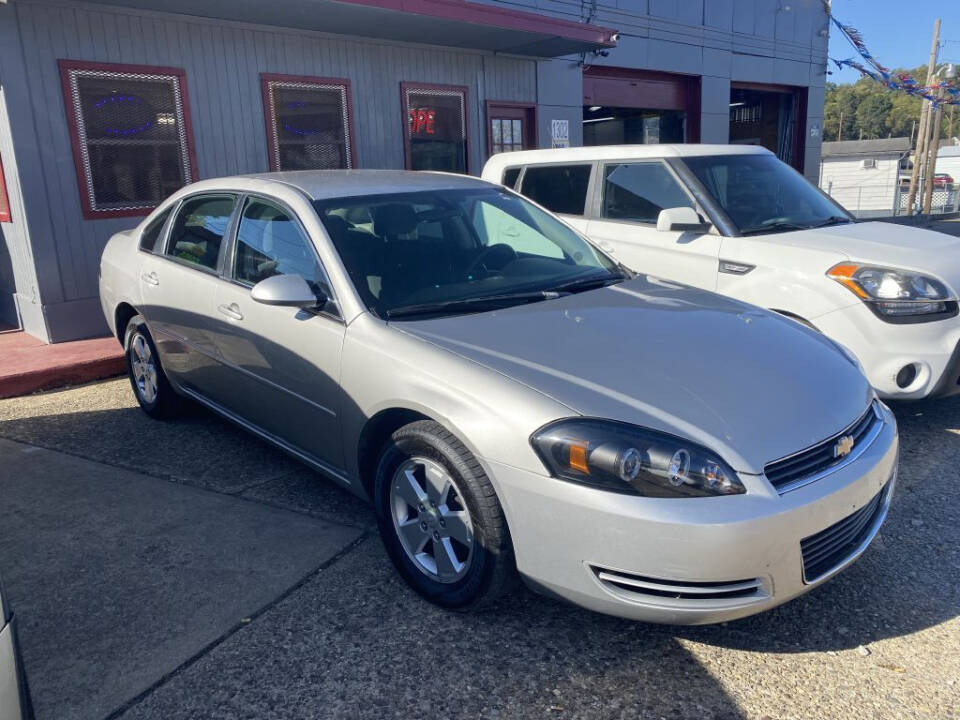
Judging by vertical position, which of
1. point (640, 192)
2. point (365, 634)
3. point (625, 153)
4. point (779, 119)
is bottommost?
point (365, 634)

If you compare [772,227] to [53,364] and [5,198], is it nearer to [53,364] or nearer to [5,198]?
[53,364]

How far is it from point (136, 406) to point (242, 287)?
2291 mm

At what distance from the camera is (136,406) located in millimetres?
5684

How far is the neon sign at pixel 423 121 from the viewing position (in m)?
10.0

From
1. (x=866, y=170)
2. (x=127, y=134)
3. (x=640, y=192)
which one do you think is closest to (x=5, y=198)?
(x=127, y=134)

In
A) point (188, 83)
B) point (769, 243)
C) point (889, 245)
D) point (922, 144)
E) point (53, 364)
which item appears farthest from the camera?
point (922, 144)

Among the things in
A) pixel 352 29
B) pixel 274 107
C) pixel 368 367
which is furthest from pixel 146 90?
pixel 368 367

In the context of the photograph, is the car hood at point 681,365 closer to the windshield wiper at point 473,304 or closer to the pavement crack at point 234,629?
the windshield wiper at point 473,304

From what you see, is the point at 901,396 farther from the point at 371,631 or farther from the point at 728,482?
the point at 371,631

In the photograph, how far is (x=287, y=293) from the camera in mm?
3283

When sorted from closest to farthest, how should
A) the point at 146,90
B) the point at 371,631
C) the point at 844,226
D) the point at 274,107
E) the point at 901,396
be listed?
1. the point at 371,631
2. the point at 901,396
3. the point at 844,226
4. the point at 146,90
5. the point at 274,107

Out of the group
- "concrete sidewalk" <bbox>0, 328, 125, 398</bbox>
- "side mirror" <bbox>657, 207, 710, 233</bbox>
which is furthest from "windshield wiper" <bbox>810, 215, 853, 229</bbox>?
"concrete sidewalk" <bbox>0, 328, 125, 398</bbox>

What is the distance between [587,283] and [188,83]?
19.7 ft

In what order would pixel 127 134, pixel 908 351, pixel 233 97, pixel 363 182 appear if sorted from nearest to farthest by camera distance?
1. pixel 363 182
2. pixel 908 351
3. pixel 127 134
4. pixel 233 97
